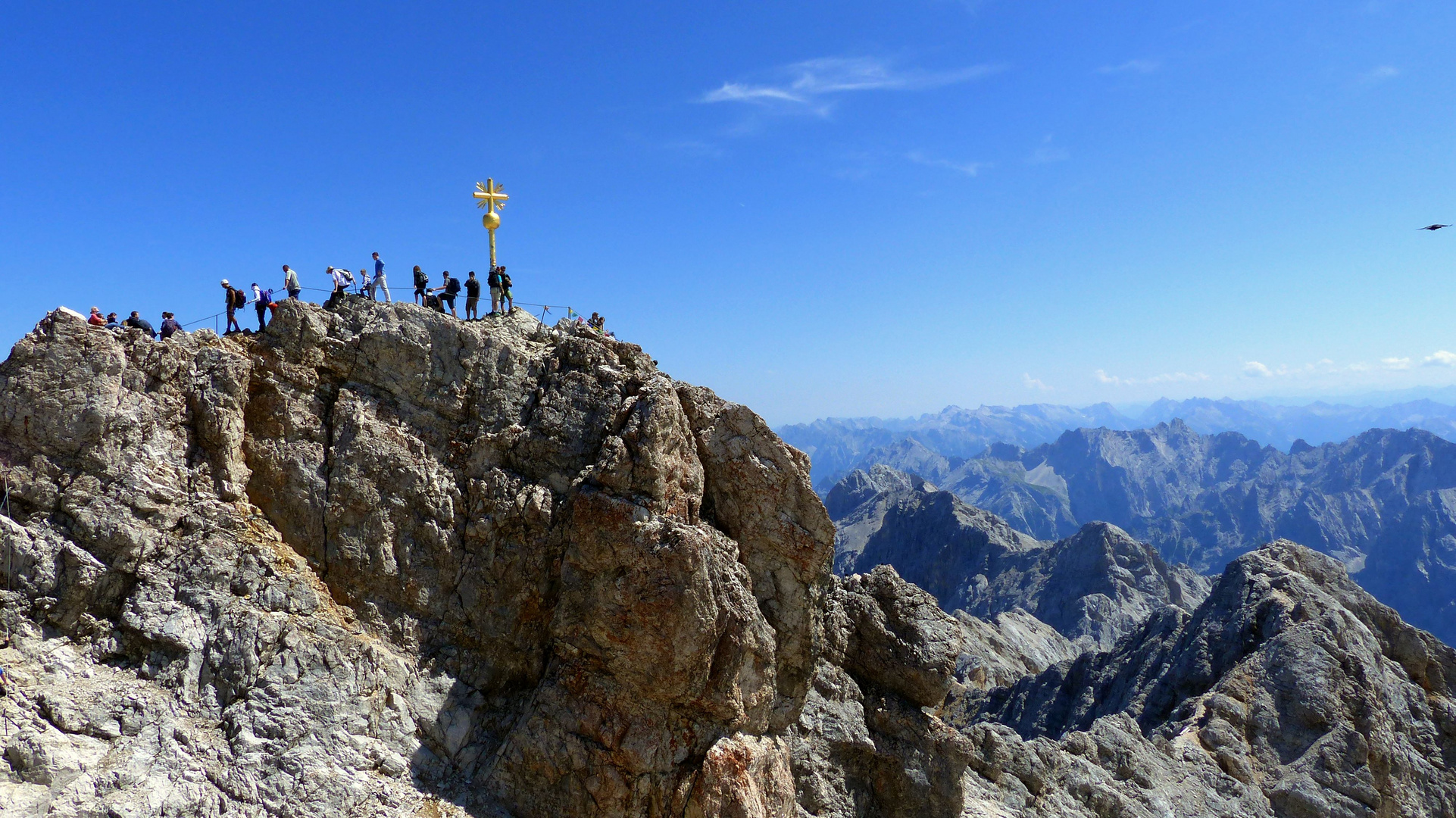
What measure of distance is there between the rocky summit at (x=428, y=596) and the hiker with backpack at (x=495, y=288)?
1577mm

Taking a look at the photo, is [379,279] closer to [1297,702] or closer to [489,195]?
[489,195]

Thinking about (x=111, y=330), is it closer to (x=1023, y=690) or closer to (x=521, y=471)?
(x=521, y=471)

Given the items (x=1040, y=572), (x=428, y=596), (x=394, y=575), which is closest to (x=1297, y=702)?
(x=428, y=596)

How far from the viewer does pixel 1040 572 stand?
15638 centimetres

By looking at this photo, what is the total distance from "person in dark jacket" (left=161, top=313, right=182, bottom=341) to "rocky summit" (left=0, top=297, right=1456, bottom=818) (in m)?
0.60

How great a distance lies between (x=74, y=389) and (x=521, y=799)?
17.0 m

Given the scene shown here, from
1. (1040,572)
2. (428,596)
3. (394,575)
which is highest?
(394,575)

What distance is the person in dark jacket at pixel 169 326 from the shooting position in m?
24.9

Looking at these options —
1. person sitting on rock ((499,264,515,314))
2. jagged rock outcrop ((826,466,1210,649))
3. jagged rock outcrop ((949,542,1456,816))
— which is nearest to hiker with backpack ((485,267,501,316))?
person sitting on rock ((499,264,515,314))

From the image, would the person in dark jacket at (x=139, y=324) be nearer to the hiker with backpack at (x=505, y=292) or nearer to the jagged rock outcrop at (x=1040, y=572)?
the hiker with backpack at (x=505, y=292)

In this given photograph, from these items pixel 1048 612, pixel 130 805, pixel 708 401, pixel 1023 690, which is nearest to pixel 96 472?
pixel 130 805


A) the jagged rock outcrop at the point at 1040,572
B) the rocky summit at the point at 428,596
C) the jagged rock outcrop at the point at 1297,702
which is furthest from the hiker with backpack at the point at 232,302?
the jagged rock outcrop at the point at 1040,572

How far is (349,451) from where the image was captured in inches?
1027

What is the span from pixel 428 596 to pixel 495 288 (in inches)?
457
